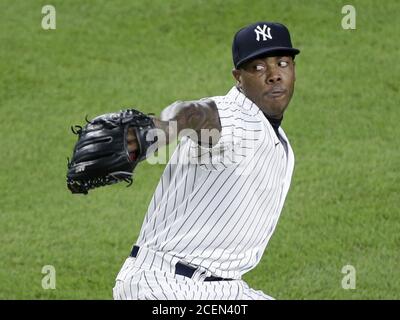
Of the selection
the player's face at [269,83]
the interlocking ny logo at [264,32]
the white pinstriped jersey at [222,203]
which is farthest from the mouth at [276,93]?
the interlocking ny logo at [264,32]

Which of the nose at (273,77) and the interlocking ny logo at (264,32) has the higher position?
the interlocking ny logo at (264,32)

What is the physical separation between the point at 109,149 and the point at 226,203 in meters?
1.11

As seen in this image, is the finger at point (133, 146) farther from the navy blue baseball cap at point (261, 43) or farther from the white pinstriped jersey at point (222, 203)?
the navy blue baseball cap at point (261, 43)

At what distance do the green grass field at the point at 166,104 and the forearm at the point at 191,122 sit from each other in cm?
426

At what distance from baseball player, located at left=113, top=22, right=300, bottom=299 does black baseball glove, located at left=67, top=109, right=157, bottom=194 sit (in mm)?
713

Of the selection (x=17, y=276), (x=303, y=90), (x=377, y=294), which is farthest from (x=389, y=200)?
(x=17, y=276)

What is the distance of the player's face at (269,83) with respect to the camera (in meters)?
5.76

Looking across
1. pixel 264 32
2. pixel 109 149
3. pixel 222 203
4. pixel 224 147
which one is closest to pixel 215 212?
pixel 222 203

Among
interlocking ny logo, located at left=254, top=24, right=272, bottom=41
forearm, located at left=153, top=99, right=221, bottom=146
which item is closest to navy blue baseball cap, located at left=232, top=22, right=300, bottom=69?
interlocking ny logo, located at left=254, top=24, right=272, bottom=41

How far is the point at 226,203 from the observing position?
5.63 m

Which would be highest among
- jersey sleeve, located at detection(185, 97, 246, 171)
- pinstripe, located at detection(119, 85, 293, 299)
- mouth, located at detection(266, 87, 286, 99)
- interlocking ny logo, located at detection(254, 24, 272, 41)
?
interlocking ny logo, located at detection(254, 24, 272, 41)

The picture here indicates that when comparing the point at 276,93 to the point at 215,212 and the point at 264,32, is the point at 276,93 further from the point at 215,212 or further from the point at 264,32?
the point at 215,212

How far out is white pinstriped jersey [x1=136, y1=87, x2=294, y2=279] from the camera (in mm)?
5547

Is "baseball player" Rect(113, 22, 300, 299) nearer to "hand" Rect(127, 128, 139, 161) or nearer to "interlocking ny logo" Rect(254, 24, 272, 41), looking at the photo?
"interlocking ny logo" Rect(254, 24, 272, 41)
